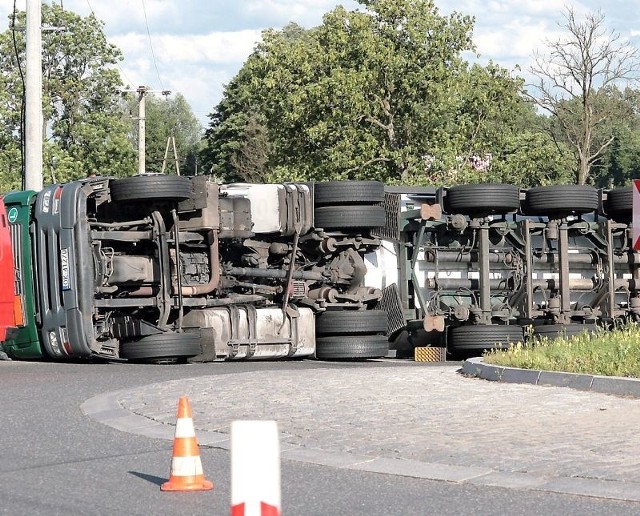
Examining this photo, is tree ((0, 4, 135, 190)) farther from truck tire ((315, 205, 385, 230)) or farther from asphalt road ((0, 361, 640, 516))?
asphalt road ((0, 361, 640, 516))

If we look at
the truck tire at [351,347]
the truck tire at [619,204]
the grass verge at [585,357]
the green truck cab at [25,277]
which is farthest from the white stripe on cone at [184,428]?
the truck tire at [619,204]

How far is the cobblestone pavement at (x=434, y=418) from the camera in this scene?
861 centimetres

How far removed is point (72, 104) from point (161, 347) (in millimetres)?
42515

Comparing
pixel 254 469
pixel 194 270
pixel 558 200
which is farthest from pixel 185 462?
pixel 558 200

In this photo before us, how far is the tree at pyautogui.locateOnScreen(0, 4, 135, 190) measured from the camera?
54.5 metres

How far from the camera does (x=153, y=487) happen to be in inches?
309

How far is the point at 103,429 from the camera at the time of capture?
10.5m

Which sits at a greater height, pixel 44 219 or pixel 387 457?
pixel 44 219

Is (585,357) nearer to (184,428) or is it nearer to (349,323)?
(349,323)

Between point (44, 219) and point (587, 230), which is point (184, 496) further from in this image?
point (587, 230)

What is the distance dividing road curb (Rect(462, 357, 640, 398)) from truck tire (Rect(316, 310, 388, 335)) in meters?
4.49

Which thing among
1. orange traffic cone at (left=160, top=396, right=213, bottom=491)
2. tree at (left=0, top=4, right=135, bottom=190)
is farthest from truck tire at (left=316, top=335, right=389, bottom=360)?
tree at (left=0, top=4, right=135, bottom=190)

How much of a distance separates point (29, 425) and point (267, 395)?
2.57 m

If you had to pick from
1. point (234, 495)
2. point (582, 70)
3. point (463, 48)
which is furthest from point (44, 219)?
point (463, 48)
